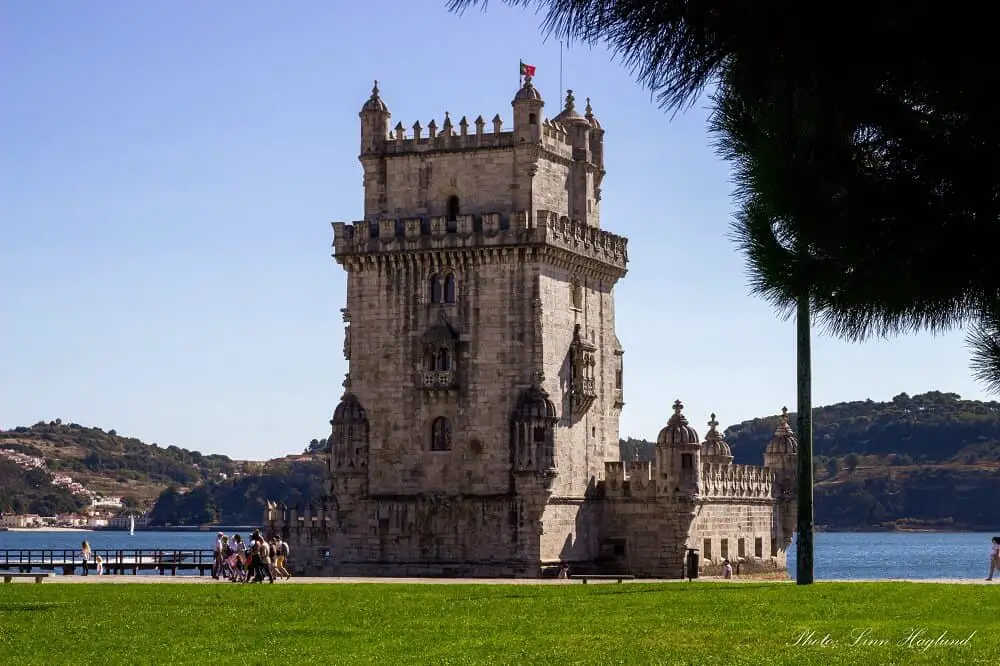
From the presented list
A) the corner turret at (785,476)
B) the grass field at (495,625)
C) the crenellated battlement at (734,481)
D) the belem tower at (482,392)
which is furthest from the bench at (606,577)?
the corner turret at (785,476)

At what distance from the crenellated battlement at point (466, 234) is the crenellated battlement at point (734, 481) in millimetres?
8405

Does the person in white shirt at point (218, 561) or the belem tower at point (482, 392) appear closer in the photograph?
the person in white shirt at point (218, 561)

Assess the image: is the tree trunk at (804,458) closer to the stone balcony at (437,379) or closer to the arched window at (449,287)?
the stone balcony at (437,379)

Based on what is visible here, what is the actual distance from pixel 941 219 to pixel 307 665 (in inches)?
519

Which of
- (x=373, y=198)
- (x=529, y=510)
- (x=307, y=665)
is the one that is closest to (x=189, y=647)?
(x=307, y=665)

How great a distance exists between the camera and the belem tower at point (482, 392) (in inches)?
2419

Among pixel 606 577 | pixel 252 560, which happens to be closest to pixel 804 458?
pixel 606 577

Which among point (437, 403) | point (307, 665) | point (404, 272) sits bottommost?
point (307, 665)

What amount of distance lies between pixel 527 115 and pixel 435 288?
6.45 metres

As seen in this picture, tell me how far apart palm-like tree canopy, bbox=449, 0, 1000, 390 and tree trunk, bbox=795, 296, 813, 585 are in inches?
1119

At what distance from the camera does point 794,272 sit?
61.0 ft

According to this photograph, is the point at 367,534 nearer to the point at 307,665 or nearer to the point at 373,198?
the point at 373,198

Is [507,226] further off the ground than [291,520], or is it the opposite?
[507,226]

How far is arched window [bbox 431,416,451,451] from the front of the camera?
6244 centimetres
